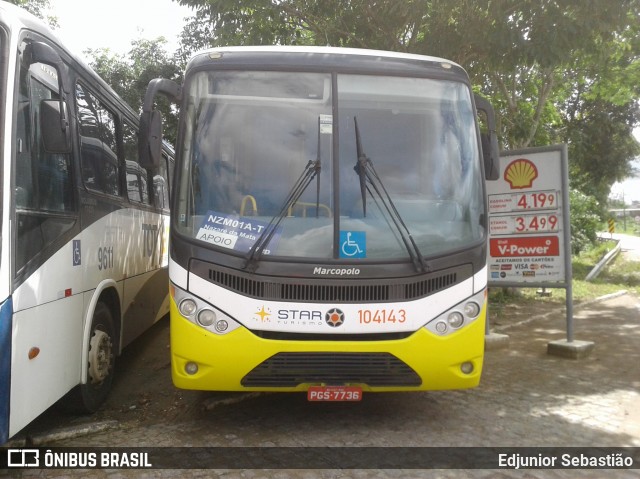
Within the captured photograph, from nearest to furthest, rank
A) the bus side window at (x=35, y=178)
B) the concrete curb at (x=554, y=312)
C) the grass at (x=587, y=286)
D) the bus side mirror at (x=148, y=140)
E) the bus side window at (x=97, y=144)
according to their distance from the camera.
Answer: the bus side window at (x=35, y=178) < the bus side mirror at (x=148, y=140) < the bus side window at (x=97, y=144) < the concrete curb at (x=554, y=312) < the grass at (x=587, y=286)

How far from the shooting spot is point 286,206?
4730mm

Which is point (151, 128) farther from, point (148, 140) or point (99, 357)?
Answer: point (99, 357)

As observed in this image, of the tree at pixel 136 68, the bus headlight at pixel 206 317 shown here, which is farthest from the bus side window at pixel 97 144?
the tree at pixel 136 68

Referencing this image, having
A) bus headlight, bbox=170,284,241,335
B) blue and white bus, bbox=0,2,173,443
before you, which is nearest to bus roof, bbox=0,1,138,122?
blue and white bus, bbox=0,2,173,443

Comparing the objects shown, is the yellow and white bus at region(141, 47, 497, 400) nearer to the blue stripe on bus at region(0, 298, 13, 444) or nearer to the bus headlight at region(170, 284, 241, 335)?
the bus headlight at region(170, 284, 241, 335)

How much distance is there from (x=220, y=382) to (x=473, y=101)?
3144mm

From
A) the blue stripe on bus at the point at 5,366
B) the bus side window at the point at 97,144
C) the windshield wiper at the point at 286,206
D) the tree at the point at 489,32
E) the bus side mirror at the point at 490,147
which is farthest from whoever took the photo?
the tree at the point at 489,32

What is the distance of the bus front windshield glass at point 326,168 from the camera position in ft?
15.5

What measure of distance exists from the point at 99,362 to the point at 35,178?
197 cm

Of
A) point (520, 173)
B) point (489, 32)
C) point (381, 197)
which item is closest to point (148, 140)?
point (381, 197)

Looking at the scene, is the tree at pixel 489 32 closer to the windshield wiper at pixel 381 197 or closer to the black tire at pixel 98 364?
the windshield wiper at pixel 381 197

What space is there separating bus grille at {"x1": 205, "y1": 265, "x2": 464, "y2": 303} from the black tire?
4.60 ft

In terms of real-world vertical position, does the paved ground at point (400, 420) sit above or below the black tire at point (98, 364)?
below

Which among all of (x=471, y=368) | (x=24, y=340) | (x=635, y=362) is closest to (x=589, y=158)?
(x=635, y=362)
